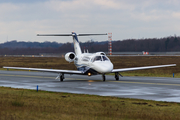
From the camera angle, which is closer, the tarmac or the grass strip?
the grass strip

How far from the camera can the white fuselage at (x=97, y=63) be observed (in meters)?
30.4

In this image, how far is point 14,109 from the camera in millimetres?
14266

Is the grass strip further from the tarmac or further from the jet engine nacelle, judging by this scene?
the jet engine nacelle

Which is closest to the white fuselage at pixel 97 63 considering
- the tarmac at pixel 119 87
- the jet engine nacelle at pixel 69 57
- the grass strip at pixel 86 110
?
the tarmac at pixel 119 87

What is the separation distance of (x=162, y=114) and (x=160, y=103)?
323 centimetres

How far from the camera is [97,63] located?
31.1m

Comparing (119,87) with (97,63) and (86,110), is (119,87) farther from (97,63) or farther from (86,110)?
(86,110)

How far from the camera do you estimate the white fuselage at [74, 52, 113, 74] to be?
3038cm

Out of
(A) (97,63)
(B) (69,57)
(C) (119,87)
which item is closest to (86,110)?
(C) (119,87)

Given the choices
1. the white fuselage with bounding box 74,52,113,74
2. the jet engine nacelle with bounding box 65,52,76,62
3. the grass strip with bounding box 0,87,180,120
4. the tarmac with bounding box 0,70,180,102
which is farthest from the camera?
the jet engine nacelle with bounding box 65,52,76,62

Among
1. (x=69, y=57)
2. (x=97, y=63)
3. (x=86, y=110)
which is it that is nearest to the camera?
(x=86, y=110)

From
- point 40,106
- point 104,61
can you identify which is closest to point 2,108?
point 40,106

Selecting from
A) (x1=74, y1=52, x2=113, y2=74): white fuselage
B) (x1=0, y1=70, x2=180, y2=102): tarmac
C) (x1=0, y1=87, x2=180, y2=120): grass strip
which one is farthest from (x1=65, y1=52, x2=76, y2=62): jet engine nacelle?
(x1=0, y1=87, x2=180, y2=120): grass strip

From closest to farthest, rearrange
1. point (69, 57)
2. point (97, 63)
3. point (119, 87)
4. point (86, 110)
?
1. point (86, 110)
2. point (119, 87)
3. point (97, 63)
4. point (69, 57)
